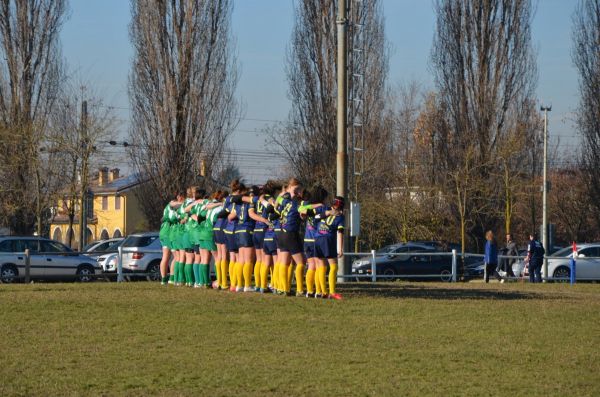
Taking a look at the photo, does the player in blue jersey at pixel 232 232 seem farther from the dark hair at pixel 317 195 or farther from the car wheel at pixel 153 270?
the car wheel at pixel 153 270

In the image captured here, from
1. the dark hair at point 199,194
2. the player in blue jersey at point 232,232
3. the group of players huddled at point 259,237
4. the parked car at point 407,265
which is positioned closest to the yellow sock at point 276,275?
the group of players huddled at point 259,237

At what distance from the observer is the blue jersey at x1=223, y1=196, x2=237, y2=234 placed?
66.6ft

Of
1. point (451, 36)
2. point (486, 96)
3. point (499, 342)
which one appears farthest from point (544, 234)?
point (499, 342)

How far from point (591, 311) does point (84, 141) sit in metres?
32.7

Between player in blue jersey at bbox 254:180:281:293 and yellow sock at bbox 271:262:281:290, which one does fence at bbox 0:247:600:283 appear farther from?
yellow sock at bbox 271:262:281:290

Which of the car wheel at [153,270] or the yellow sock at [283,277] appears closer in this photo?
the yellow sock at [283,277]

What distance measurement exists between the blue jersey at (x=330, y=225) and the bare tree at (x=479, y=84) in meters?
30.6

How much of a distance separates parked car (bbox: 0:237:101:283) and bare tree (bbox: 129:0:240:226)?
12180 mm

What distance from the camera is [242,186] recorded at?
65.9 feet

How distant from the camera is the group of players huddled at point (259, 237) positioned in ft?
62.5

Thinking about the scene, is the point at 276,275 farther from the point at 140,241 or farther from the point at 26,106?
the point at 26,106

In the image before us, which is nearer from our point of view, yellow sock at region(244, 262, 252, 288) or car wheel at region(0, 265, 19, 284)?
yellow sock at region(244, 262, 252, 288)

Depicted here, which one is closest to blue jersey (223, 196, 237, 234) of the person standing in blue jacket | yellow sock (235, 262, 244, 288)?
yellow sock (235, 262, 244, 288)

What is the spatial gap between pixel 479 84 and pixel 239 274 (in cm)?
3114
